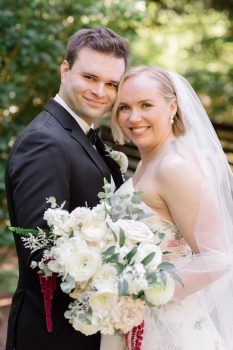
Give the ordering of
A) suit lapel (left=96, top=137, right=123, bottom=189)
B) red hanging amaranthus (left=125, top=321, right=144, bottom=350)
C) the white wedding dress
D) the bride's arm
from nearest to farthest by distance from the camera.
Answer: red hanging amaranthus (left=125, top=321, right=144, bottom=350)
the bride's arm
the white wedding dress
suit lapel (left=96, top=137, right=123, bottom=189)

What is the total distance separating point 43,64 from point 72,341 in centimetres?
337

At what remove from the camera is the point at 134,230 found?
195 cm

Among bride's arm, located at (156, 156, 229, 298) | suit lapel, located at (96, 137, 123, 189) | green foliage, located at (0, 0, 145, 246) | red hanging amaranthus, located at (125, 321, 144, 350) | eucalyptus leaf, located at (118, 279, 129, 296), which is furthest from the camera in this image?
green foliage, located at (0, 0, 145, 246)

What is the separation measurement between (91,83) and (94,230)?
98 centimetres

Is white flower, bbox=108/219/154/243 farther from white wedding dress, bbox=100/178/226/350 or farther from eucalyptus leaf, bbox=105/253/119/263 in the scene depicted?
white wedding dress, bbox=100/178/226/350

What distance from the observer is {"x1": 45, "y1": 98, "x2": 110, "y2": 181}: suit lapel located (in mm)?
2503

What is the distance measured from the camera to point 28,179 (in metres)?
2.21

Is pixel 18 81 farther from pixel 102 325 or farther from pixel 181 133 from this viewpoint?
pixel 102 325

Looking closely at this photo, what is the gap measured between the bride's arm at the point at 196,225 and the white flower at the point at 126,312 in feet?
1.25

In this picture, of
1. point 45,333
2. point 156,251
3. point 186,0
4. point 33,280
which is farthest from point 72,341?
point 186,0

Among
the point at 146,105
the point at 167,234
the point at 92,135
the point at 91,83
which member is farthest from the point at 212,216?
the point at 91,83

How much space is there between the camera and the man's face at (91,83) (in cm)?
262

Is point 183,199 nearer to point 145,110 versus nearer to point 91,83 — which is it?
point 145,110

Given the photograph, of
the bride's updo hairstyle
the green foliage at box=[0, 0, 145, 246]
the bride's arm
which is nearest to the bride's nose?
the bride's updo hairstyle
